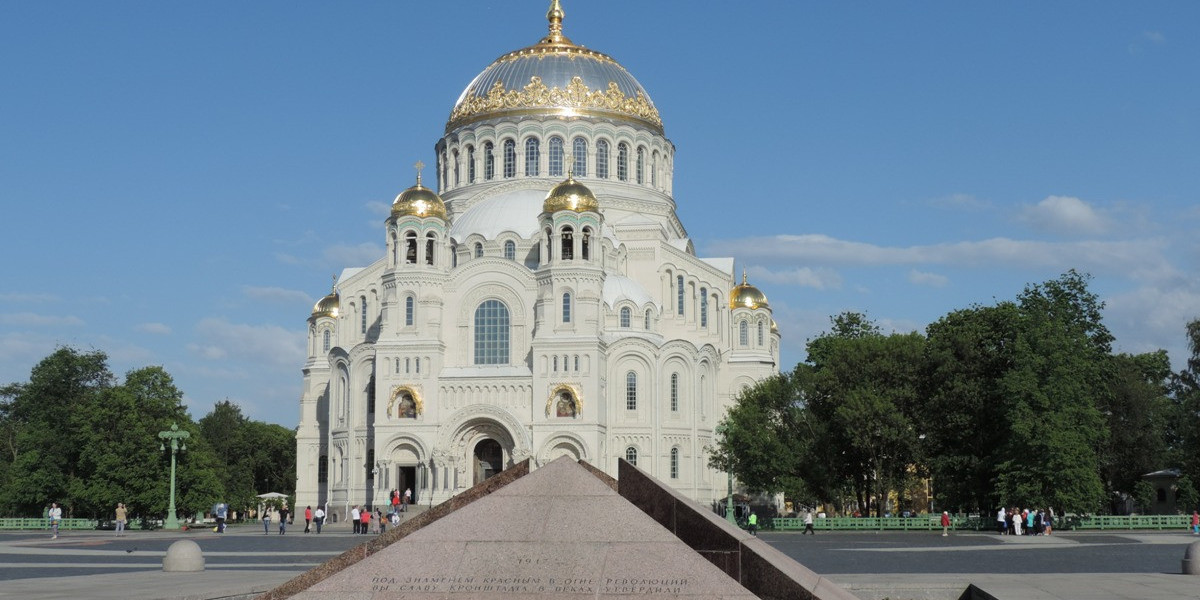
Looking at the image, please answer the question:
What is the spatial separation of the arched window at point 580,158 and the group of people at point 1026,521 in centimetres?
3379

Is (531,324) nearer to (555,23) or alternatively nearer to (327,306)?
(327,306)

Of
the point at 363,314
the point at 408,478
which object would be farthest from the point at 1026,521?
the point at 363,314

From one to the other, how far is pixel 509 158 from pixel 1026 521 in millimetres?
38047

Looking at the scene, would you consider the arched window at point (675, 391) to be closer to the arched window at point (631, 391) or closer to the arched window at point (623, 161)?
the arched window at point (631, 391)

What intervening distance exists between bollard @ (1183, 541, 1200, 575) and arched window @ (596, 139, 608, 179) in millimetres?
53433

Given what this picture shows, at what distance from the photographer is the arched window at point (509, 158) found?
7369 centimetres

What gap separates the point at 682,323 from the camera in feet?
235

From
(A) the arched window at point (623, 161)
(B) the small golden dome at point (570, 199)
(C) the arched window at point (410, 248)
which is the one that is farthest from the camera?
(A) the arched window at point (623, 161)

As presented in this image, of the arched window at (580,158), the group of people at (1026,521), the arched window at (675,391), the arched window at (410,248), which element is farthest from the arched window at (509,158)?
the group of people at (1026,521)

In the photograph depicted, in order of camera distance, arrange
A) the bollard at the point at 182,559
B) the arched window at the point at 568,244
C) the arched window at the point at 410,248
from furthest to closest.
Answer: the arched window at the point at 410,248, the arched window at the point at 568,244, the bollard at the point at 182,559

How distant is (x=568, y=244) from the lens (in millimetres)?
63250

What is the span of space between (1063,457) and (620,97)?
3677 centimetres

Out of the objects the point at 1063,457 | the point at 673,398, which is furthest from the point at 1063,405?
the point at 673,398

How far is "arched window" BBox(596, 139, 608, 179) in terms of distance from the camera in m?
73.8
